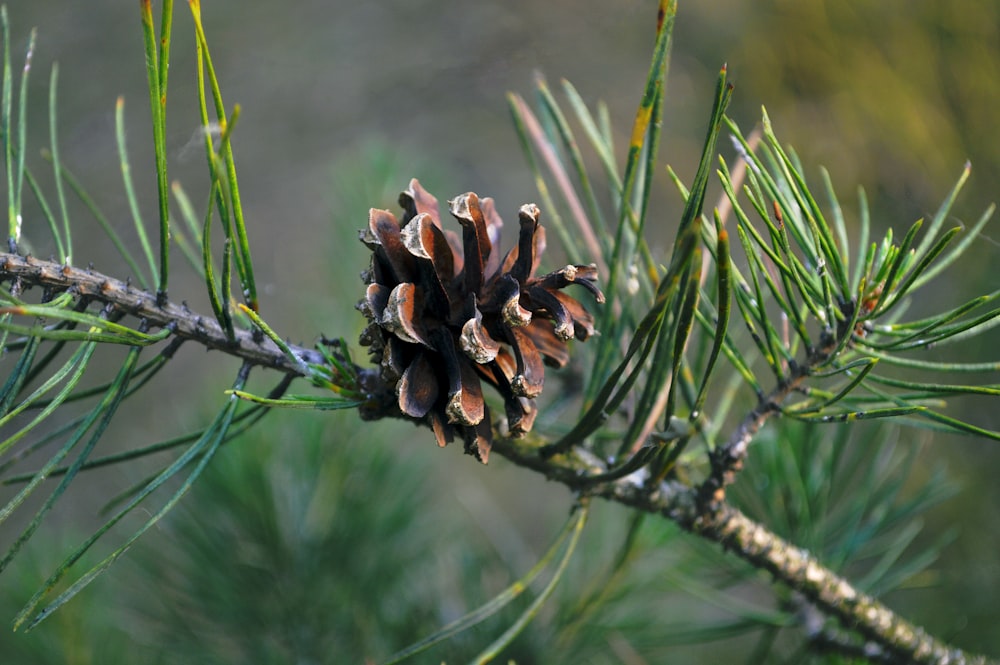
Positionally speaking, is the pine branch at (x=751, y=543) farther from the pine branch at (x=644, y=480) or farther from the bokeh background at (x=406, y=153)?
the bokeh background at (x=406, y=153)

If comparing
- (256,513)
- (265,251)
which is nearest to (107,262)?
(265,251)

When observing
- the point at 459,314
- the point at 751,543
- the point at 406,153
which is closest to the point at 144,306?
the point at 459,314

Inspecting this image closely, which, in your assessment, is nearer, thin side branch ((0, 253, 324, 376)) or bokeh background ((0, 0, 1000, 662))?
thin side branch ((0, 253, 324, 376))

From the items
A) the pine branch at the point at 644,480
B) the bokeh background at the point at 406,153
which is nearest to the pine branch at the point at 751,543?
the pine branch at the point at 644,480

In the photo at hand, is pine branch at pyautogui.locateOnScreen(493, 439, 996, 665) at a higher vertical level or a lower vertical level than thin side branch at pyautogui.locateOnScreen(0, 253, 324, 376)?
lower

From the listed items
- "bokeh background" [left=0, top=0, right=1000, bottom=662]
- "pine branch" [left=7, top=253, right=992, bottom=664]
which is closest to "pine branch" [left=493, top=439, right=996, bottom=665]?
"pine branch" [left=7, top=253, right=992, bottom=664]

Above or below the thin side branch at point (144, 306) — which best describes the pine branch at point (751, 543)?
below

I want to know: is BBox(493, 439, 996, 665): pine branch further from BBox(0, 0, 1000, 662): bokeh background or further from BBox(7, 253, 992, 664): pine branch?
BBox(0, 0, 1000, 662): bokeh background
